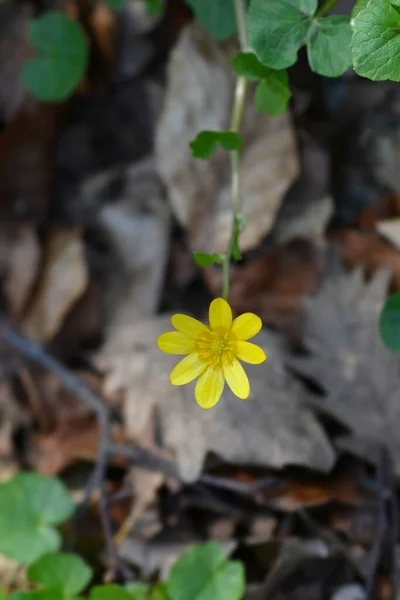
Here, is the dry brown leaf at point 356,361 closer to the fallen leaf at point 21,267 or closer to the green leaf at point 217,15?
the green leaf at point 217,15

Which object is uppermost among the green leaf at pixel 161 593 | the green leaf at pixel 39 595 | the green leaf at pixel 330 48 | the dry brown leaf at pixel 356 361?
the green leaf at pixel 330 48

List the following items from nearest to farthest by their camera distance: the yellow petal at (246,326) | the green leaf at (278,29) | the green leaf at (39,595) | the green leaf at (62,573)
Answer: the yellow petal at (246,326) → the green leaf at (278,29) → the green leaf at (39,595) → the green leaf at (62,573)

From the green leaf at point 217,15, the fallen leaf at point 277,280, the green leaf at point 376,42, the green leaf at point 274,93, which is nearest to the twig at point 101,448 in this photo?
the fallen leaf at point 277,280

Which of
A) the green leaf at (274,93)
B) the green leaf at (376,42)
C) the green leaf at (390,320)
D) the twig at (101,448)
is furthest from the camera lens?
the twig at (101,448)

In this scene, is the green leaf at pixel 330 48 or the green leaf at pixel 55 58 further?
the green leaf at pixel 55 58

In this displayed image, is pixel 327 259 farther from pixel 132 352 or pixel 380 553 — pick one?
pixel 380 553

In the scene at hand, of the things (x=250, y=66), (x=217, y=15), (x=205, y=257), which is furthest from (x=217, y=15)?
(x=205, y=257)

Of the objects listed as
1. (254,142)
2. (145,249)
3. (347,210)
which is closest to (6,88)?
(145,249)

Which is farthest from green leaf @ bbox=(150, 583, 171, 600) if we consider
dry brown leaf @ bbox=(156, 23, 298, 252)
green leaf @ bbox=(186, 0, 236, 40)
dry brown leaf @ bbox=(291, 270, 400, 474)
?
green leaf @ bbox=(186, 0, 236, 40)
